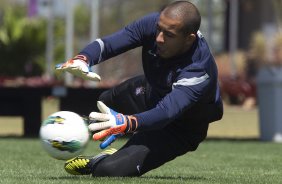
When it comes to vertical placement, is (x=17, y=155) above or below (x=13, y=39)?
above

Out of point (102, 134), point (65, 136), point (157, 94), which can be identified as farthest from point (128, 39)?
point (102, 134)

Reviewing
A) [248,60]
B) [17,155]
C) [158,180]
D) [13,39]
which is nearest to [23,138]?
[17,155]

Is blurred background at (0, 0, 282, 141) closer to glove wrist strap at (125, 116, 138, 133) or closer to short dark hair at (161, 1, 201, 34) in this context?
short dark hair at (161, 1, 201, 34)

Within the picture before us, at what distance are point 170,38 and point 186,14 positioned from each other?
0.82 feet

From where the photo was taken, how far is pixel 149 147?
9.18m

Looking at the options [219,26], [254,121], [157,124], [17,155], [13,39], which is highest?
[157,124]

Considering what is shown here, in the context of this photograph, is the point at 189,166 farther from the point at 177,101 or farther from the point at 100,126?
the point at 100,126

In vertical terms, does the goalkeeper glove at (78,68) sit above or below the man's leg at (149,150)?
above

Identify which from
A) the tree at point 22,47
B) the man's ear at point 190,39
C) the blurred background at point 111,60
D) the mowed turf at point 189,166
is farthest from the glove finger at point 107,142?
the tree at point 22,47

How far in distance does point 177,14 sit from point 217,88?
0.94 meters

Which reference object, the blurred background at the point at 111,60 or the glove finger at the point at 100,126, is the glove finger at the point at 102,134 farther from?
the blurred background at the point at 111,60

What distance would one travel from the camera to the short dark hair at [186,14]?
8.48 m

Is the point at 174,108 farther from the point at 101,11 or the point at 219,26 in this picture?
the point at 219,26

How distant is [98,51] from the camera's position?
8.94 metres
